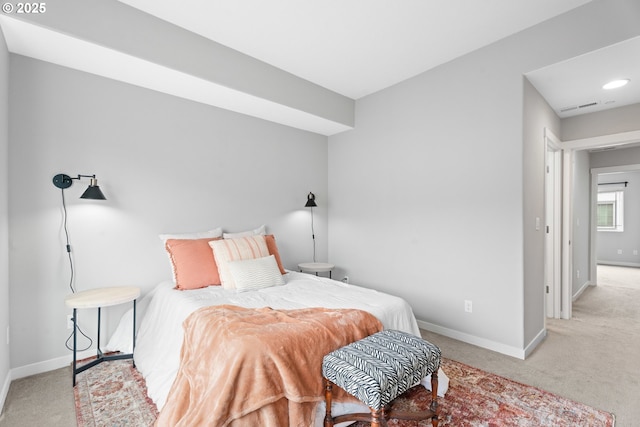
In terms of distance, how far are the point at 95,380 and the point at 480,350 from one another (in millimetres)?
3202

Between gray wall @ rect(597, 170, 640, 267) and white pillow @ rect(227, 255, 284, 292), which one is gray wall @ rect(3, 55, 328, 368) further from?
gray wall @ rect(597, 170, 640, 267)

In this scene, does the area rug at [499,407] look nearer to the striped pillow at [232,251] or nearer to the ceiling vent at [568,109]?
the striped pillow at [232,251]

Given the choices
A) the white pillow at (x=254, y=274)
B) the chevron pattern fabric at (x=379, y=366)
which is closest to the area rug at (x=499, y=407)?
the chevron pattern fabric at (x=379, y=366)

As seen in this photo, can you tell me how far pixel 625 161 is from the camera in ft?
16.4

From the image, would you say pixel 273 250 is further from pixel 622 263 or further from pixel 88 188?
pixel 622 263

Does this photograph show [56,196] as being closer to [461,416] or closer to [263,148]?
[263,148]

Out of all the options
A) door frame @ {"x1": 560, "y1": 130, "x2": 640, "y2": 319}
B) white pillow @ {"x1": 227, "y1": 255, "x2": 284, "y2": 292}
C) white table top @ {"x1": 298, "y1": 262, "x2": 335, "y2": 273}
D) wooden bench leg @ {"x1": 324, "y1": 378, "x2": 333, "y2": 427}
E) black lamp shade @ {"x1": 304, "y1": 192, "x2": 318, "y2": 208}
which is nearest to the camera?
wooden bench leg @ {"x1": 324, "y1": 378, "x2": 333, "y2": 427}

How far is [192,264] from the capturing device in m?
2.67

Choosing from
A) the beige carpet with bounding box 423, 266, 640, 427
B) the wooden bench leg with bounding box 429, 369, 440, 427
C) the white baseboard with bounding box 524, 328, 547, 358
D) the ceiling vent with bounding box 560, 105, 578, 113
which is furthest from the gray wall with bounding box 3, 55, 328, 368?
the ceiling vent with bounding box 560, 105, 578, 113

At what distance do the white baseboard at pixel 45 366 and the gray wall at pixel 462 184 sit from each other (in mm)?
2952

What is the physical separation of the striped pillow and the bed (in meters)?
0.11

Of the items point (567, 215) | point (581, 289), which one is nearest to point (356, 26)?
point (567, 215)

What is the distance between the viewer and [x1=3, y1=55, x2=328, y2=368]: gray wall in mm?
2305

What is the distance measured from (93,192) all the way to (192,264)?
95 cm
